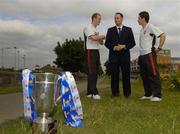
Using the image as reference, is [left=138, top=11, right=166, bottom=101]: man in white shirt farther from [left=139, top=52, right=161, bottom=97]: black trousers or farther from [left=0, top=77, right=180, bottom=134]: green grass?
[left=0, top=77, right=180, bottom=134]: green grass

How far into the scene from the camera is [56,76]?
552 cm

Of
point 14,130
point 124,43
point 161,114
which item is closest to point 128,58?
point 124,43

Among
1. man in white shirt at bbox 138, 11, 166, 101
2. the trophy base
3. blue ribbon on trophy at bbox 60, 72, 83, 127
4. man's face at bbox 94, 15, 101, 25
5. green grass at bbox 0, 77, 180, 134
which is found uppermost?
man's face at bbox 94, 15, 101, 25

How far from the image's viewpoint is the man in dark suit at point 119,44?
1105 cm

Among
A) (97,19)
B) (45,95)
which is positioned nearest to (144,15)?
(97,19)

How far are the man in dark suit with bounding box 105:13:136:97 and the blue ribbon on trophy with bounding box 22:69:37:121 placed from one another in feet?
17.9

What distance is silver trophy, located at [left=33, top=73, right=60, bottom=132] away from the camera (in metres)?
5.37

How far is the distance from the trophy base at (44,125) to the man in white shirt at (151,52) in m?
5.12

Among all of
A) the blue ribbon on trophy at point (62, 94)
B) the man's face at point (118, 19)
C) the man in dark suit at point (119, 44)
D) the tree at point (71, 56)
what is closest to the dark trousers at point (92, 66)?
the man in dark suit at point (119, 44)

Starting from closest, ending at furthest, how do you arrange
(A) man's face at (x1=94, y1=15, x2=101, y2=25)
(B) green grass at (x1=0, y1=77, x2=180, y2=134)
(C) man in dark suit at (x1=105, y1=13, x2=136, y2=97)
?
1. (B) green grass at (x1=0, y1=77, x2=180, y2=134)
2. (A) man's face at (x1=94, y1=15, x2=101, y2=25)
3. (C) man in dark suit at (x1=105, y1=13, x2=136, y2=97)

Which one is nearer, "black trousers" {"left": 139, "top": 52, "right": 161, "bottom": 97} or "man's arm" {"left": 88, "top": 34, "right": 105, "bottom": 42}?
"black trousers" {"left": 139, "top": 52, "right": 161, "bottom": 97}

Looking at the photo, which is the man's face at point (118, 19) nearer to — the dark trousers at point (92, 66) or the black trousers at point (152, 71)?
the dark trousers at point (92, 66)

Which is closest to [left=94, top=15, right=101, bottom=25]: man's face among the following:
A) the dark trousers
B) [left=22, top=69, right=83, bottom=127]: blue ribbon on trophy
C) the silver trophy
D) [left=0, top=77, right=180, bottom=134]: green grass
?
the dark trousers

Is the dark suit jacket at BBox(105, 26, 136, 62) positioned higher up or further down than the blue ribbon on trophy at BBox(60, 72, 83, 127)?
higher up
